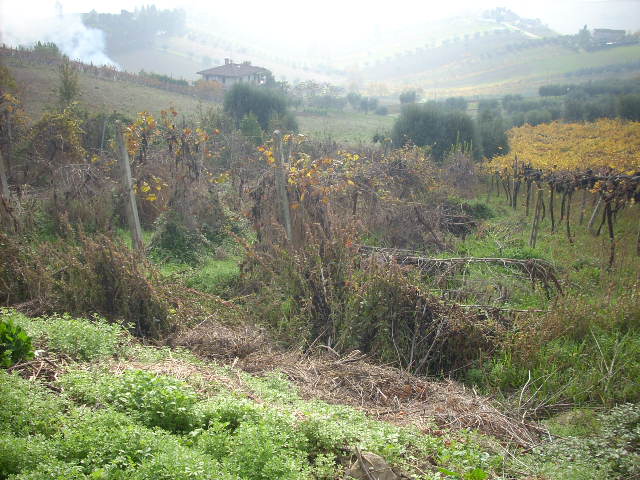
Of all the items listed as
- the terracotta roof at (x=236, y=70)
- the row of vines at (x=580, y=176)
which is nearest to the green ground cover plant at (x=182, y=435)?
the row of vines at (x=580, y=176)

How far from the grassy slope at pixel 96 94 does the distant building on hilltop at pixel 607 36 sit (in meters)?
27.8

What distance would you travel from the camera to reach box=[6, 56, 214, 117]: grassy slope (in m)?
20.4

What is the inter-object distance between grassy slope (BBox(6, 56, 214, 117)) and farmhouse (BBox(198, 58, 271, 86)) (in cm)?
488

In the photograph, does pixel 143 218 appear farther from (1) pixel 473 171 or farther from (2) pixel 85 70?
(2) pixel 85 70

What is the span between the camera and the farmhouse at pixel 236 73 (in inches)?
1430

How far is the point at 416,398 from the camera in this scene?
15.3ft

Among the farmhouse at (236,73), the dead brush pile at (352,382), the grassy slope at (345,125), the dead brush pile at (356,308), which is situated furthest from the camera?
the farmhouse at (236,73)

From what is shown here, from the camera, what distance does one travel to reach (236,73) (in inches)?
1431

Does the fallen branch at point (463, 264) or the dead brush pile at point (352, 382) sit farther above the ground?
the fallen branch at point (463, 264)

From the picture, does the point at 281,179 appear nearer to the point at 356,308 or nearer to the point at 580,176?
the point at 356,308

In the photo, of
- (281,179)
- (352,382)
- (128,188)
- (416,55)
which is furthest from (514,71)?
(352,382)

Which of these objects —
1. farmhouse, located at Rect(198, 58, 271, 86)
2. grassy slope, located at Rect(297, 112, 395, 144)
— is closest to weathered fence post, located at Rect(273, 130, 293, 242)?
grassy slope, located at Rect(297, 112, 395, 144)

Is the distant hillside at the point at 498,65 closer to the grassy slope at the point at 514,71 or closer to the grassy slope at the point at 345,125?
the grassy slope at the point at 514,71

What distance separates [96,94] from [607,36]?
34.1 metres
